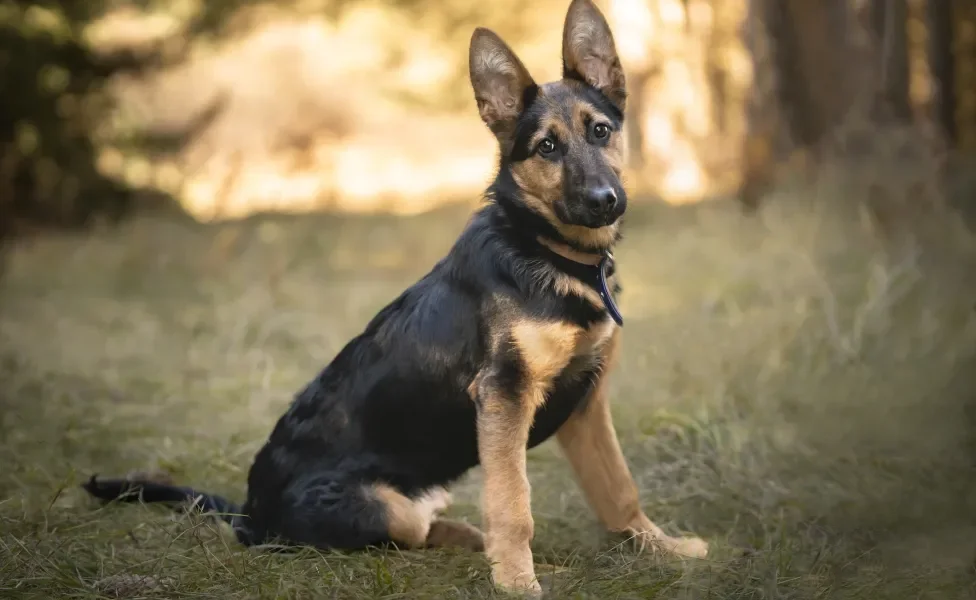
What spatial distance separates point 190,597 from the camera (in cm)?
376

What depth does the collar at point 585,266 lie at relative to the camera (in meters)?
4.15

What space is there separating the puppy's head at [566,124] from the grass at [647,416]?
1.40 m

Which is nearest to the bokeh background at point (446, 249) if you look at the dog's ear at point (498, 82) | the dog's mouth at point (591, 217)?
the dog's mouth at point (591, 217)

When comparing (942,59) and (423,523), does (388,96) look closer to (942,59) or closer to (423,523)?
(942,59)

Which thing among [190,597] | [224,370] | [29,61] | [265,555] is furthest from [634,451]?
[29,61]

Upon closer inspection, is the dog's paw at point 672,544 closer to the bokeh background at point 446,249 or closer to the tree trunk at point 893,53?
the bokeh background at point 446,249

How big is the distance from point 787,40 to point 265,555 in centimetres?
860

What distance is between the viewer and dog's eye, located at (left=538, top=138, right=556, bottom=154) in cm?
422

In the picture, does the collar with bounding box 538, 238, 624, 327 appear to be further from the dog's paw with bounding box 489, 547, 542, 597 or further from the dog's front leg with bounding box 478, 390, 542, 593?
the dog's paw with bounding box 489, 547, 542, 597

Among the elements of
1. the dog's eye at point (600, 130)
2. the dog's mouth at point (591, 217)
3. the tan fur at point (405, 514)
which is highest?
the dog's eye at point (600, 130)

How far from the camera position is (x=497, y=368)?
3.92m

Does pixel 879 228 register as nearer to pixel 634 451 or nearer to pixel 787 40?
pixel 787 40

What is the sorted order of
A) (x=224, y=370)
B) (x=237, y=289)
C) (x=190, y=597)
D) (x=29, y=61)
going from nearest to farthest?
(x=190, y=597), (x=224, y=370), (x=237, y=289), (x=29, y=61)

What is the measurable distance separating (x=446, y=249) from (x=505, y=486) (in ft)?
25.0
